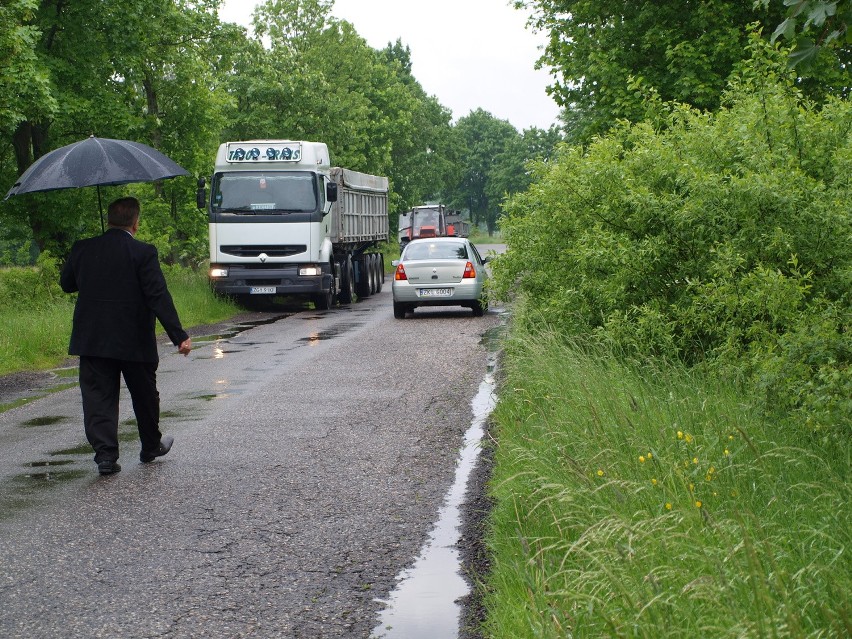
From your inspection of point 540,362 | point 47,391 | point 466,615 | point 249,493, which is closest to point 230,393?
point 47,391

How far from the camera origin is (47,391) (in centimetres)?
1350

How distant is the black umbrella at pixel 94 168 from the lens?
28.9 feet

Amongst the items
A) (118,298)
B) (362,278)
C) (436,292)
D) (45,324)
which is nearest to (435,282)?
(436,292)

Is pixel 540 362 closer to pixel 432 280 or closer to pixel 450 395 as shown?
pixel 450 395

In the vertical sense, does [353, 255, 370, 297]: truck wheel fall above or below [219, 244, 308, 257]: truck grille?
below

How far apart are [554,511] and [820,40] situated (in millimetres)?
2578

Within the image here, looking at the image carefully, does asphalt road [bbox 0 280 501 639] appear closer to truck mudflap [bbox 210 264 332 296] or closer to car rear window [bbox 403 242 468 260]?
car rear window [bbox 403 242 468 260]

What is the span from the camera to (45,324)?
18.0 m

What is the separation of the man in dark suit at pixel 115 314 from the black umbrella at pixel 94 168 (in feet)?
1.23

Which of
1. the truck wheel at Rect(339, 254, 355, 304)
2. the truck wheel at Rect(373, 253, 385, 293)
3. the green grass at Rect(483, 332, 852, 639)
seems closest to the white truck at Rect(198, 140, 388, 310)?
the truck wheel at Rect(339, 254, 355, 304)

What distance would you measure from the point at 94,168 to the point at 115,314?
124 cm

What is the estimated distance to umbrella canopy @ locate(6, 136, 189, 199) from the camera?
881 cm

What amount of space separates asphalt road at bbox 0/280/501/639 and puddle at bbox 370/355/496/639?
0.24ft

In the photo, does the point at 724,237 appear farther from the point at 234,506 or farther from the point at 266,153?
the point at 266,153
